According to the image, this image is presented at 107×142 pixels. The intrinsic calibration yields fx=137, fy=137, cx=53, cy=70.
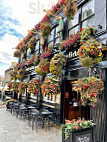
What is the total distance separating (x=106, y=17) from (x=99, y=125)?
4.82m

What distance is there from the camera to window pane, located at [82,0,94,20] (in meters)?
7.60

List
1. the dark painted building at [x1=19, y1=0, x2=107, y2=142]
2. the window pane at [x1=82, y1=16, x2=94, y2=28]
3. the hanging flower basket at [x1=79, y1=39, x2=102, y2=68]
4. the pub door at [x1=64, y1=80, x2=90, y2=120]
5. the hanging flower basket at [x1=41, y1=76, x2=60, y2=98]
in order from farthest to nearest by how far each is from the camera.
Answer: the pub door at [x1=64, y1=80, x2=90, y2=120]
the window pane at [x1=82, y1=16, x2=94, y2=28]
the hanging flower basket at [x1=41, y1=76, x2=60, y2=98]
the dark painted building at [x1=19, y1=0, x2=107, y2=142]
the hanging flower basket at [x1=79, y1=39, x2=102, y2=68]

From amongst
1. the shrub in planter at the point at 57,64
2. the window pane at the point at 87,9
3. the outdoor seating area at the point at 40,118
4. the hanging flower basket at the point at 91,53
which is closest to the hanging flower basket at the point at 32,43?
the outdoor seating area at the point at 40,118

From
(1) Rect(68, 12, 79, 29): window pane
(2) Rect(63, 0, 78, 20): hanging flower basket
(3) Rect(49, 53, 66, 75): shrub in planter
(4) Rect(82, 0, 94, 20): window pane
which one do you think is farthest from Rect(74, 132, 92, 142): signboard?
(1) Rect(68, 12, 79, 29): window pane

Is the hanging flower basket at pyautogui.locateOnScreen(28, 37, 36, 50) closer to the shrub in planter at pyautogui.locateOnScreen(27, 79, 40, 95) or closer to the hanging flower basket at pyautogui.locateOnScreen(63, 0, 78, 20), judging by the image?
the shrub in planter at pyautogui.locateOnScreen(27, 79, 40, 95)

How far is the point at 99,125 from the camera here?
5.79 meters

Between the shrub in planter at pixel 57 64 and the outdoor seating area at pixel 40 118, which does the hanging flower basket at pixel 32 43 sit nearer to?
the outdoor seating area at pixel 40 118

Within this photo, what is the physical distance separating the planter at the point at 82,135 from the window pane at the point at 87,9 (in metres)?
6.12

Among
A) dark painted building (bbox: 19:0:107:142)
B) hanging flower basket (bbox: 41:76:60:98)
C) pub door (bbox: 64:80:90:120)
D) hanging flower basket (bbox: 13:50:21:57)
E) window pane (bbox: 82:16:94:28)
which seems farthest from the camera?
hanging flower basket (bbox: 13:50:21:57)

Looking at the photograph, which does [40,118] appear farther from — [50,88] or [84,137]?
[84,137]

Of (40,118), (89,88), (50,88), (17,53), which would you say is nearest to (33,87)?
(50,88)

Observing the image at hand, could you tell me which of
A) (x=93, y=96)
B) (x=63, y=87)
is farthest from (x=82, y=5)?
(x=93, y=96)

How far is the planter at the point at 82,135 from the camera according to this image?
398 cm

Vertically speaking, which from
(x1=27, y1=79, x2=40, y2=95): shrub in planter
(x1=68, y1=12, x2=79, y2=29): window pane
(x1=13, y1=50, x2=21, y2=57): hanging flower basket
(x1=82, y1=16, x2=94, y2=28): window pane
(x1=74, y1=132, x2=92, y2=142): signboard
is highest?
(x1=68, y1=12, x2=79, y2=29): window pane
